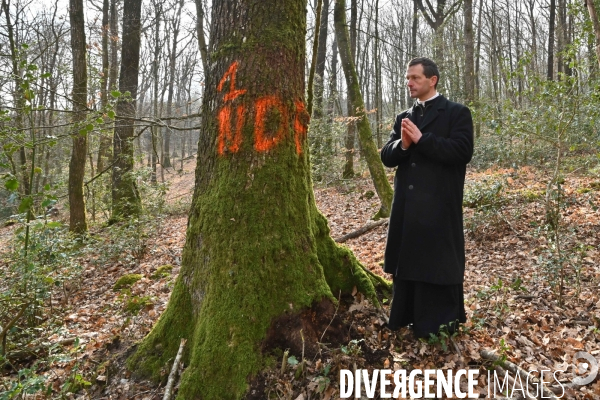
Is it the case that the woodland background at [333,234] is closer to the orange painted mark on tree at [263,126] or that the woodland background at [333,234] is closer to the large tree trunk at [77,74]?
the large tree trunk at [77,74]

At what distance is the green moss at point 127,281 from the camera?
6.09 meters

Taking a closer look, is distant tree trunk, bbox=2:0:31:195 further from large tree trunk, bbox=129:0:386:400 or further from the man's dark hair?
the man's dark hair

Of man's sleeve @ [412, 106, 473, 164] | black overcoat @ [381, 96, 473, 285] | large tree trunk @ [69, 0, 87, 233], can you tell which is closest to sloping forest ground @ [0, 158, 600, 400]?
black overcoat @ [381, 96, 473, 285]

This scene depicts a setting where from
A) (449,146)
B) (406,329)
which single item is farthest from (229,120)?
(406,329)

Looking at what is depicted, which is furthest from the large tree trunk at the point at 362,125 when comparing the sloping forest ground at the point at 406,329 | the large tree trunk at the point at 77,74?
the large tree trunk at the point at 77,74

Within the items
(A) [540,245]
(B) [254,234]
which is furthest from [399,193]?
(A) [540,245]

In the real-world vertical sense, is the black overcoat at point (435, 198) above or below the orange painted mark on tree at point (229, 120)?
below

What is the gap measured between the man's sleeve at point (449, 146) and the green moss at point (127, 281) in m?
5.20

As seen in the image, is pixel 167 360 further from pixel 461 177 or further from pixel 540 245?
pixel 540 245

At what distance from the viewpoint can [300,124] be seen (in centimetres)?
325

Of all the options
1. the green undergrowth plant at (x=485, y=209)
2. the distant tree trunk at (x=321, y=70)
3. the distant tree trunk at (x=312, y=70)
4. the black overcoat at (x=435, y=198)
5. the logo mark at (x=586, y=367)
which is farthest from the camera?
the distant tree trunk at (x=321, y=70)

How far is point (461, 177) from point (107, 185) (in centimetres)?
1137

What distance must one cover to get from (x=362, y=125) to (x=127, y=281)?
5.62m

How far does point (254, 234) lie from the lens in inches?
114
